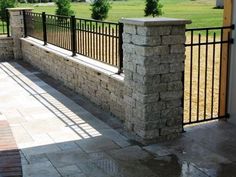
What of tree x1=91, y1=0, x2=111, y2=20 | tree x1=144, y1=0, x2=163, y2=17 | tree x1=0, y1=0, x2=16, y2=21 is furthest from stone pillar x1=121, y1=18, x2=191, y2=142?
tree x1=144, y1=0, x2=163, y2=17

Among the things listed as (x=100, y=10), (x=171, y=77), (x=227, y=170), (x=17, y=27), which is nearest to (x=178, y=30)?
(x=171, y=77)

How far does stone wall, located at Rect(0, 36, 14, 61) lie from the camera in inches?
468

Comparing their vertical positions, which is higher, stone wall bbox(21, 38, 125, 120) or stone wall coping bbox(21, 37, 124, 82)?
stone wall coping bbox(21, 37, 124, 82)

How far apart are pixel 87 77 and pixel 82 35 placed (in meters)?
1.03

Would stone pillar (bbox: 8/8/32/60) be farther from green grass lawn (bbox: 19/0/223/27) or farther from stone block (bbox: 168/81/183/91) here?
green grass lawn (bbox: 19/0/223/27)

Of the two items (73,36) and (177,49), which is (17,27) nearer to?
(73,36)

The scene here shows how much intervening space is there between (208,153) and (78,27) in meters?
4.17

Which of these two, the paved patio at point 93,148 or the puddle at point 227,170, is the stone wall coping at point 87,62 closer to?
the paved patio at point 93,148

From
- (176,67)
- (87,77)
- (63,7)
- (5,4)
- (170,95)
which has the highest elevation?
(5,4)

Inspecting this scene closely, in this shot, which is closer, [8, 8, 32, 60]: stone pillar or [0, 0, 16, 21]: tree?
[8, 8, 32, 60]: stone pillar

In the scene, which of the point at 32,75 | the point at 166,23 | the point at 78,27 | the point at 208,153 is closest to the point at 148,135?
the point at 208,153

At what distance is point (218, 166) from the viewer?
439cm

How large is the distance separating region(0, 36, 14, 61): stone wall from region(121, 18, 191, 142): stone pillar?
291 inches

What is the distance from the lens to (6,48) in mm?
11961
